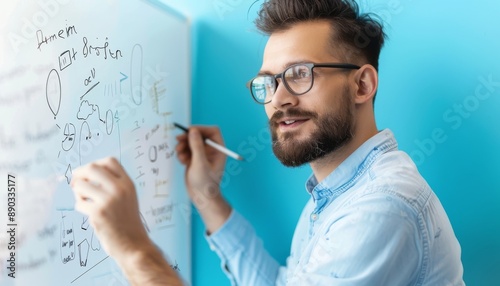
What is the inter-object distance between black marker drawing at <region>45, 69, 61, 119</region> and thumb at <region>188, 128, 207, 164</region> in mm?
441

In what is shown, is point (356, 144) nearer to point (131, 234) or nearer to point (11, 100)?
point (131, 234)

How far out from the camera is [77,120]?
965mm

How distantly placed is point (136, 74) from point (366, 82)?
0.51 metres

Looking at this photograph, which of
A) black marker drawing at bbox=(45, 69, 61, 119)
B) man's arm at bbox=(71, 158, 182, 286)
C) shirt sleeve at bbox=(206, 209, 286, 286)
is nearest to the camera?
man's arm at bbox=(71, 158, 182, 286)

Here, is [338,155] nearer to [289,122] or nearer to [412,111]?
[289,122]

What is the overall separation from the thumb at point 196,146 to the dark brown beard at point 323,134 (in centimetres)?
28

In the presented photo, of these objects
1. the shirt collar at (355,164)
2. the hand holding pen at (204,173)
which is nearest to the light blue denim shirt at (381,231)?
the shirt collar at (355,164)

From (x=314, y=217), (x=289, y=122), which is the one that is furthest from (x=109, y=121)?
(x=314, y=217)

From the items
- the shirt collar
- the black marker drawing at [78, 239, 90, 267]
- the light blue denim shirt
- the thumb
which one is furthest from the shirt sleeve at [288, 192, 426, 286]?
the thumb

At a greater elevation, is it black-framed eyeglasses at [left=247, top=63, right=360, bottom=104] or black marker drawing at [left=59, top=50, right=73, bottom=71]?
black marker drawing at [left=59, top=50, right=73, bottom=71]

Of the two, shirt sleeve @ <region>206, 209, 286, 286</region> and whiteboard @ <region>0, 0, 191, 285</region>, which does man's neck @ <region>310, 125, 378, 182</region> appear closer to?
shirt sleeve @ <region>206, 209, 286, 286</region>

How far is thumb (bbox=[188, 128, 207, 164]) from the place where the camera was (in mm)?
1305

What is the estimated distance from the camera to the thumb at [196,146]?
130cm

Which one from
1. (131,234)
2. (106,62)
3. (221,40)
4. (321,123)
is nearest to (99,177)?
(131,234)
